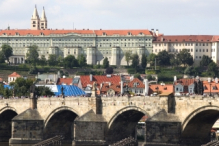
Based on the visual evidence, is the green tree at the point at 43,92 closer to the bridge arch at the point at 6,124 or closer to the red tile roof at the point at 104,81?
the bridge arch at the point at 6,124

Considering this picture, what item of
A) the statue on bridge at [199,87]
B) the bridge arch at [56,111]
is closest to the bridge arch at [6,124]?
the bridge arch at [56,111]

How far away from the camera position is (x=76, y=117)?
78812 millimetres

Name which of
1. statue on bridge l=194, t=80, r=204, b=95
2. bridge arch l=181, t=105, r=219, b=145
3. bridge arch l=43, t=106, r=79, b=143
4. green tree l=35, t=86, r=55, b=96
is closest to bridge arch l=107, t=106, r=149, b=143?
statue on bridge l=194, t=80, r=204, b=95

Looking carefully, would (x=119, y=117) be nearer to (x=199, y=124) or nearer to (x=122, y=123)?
(x=122, y=123)

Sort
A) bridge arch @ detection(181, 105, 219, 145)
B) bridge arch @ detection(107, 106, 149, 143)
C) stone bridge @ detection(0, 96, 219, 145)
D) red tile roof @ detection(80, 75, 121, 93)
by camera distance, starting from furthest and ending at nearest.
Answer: red tile roof @ detection(80, 75, 121, 93) → bridge arch @ detection(107, 106, 149, 143) → stone bridge @ detection(0, 96, 219, 145) → bridge arch @ detection(181, 105, 219, 145)

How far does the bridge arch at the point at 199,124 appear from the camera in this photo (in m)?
64.0

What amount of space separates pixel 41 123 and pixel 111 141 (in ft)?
30.7

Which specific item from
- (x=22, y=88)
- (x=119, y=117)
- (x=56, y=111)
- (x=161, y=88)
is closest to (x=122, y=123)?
(x=119, y=117)

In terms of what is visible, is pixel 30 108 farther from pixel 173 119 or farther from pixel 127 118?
pixel 173 119

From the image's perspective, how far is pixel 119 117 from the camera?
71.8 meters

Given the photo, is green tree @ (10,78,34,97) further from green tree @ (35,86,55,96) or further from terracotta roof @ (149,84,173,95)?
terracotta roof @ (149,84,173,95)

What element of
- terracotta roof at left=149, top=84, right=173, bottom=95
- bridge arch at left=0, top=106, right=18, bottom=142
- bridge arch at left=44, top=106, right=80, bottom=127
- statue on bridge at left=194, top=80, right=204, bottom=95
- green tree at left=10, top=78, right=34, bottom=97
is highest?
statue on bridge at left=194, top=80, right=204, bottom=95

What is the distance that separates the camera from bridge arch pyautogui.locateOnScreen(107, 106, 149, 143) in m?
71.3

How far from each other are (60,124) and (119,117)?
9.44 meters
